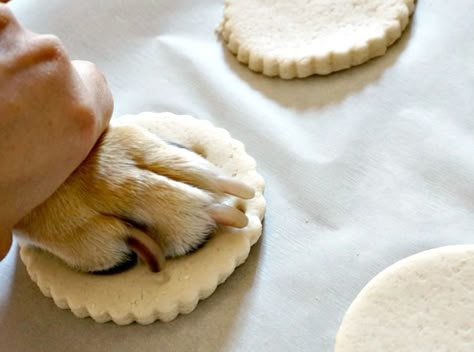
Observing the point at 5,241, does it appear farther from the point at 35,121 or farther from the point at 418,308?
the point at 418,308

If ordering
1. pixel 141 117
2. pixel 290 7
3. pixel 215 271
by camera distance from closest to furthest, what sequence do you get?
pixel 215 271
pixel 141 117
pixel 290 7

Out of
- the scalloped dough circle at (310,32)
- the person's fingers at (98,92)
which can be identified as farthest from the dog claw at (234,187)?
the scalloped dough circle at (310,32)

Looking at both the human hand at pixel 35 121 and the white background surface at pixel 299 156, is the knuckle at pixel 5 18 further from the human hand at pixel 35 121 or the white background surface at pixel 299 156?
the white background surface at pixel 299 156

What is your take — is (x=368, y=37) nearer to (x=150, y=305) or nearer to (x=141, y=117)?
(x=141, y=117)

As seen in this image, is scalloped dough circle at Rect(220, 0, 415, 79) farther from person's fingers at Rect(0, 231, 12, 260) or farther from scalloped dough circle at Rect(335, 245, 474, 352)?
person's fingers at Rect(0, 231, 12, 260)

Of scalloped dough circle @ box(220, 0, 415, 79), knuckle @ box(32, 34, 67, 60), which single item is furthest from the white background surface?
knuckle @ box(32, 34, 67, 60)

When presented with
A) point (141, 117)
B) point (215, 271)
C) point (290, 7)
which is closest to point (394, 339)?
point (215, 271)
